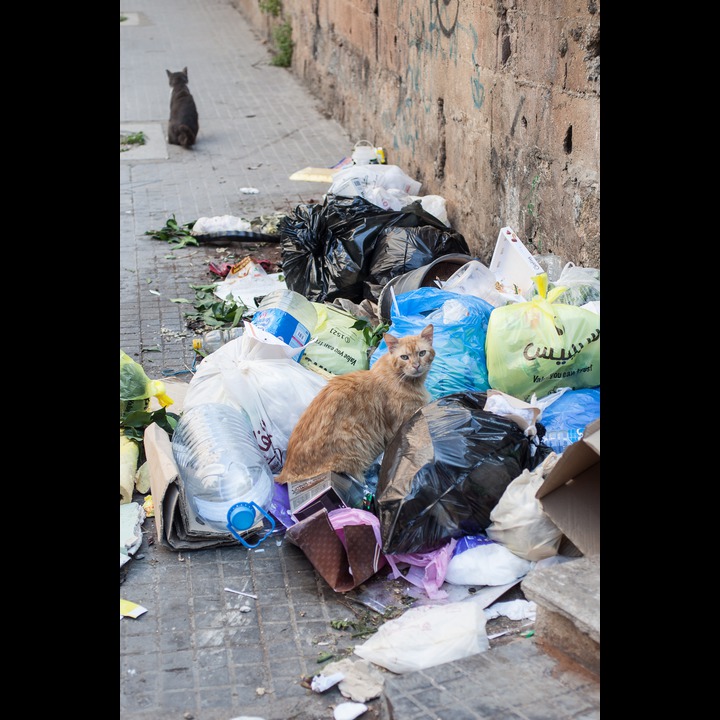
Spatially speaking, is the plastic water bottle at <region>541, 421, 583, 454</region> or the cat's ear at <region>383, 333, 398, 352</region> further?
the cat's ear at <region>383, 333, 398, 352</region>

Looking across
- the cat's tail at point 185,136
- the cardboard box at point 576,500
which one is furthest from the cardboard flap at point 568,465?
the cat's tail at point 185,136

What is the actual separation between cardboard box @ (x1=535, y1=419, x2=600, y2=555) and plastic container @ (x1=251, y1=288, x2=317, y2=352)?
6.65 feet

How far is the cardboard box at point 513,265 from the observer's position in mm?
5059

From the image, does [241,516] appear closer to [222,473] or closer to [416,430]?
[222,473]

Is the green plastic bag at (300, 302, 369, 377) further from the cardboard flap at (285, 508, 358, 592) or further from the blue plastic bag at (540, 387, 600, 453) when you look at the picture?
the cardboard flap at (285, 508, 358, 592)

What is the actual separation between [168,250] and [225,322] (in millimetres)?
1705

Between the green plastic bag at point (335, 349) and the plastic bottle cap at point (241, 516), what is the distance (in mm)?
1296

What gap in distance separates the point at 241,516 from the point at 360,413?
2.42 ft

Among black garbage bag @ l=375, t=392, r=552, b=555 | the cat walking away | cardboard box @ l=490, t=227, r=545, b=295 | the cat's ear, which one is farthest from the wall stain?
black garbage bag @ l=375, t=392, r=552, b=555

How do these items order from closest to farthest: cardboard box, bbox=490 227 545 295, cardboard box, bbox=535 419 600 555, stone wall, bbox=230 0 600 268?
cardboard box, bbox=535 419 600 555, stone wall, bbox=230 0 600 268, cardboard box, bbox=490 227 545 295

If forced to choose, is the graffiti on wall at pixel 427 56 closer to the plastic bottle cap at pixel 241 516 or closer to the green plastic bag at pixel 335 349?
the green plastic bag at pixel 335 349

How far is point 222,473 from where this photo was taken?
4.00m

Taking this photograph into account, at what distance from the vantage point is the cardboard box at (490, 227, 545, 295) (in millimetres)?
5059

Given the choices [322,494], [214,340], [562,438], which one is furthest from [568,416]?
[214,340]
